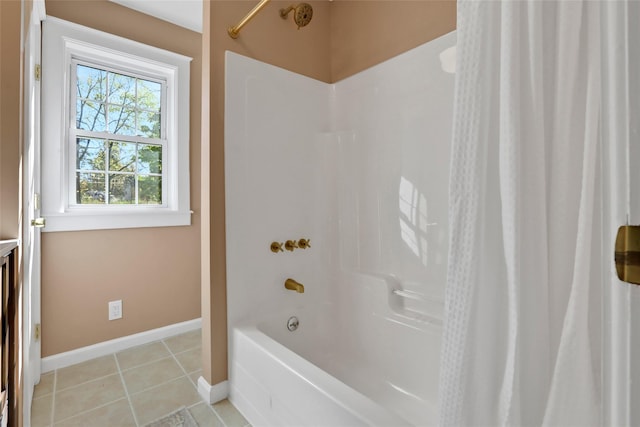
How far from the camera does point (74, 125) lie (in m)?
2.06

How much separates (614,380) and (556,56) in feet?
1.72

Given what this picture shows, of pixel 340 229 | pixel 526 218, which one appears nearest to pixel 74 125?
Result: pixel 340 229

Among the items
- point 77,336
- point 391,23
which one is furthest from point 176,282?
point 391,23

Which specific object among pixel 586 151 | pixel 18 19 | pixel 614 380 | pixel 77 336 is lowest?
pixel 77 336

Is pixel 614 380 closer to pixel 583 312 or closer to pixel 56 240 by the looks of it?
pixel 583 312

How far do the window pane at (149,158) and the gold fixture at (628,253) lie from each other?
2.67 metres

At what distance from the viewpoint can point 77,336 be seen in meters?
1.99

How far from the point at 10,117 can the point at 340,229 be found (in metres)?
1.56

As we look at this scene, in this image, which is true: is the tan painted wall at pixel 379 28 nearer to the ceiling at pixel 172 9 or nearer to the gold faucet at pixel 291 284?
the ceiling at pixel 172 9

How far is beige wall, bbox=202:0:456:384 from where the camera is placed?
152cm

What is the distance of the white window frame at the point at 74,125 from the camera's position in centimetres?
190

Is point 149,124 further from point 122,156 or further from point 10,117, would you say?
point 10,117

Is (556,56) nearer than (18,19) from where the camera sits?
Yes

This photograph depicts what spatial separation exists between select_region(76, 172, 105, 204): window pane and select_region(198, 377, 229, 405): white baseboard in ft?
4.99
